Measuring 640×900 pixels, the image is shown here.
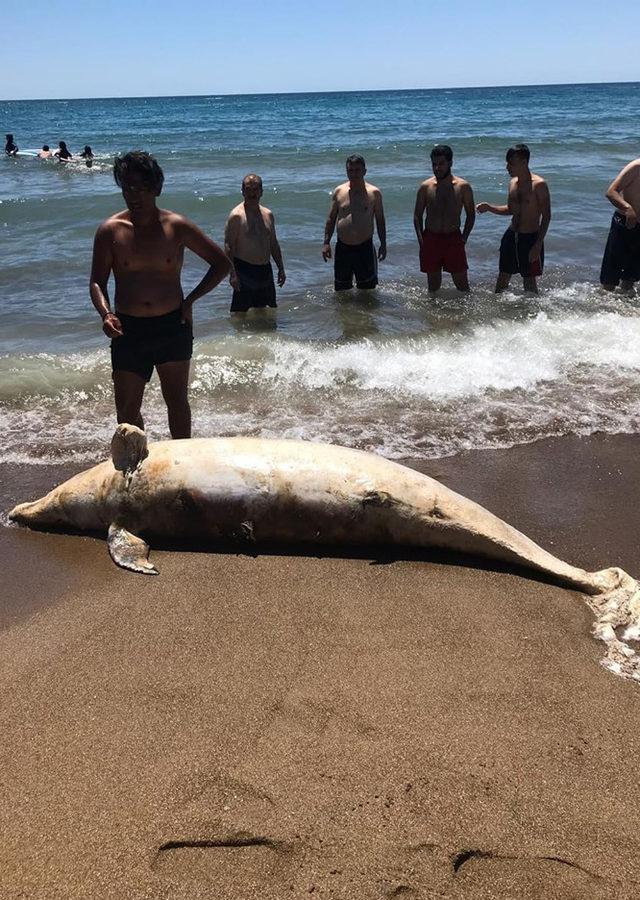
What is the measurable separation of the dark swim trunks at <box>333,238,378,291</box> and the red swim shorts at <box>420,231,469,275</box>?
2.12 feet

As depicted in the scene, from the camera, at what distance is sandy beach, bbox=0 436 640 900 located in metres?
2.23


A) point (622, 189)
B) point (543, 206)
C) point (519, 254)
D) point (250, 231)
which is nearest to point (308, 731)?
Result: point (250, 231)

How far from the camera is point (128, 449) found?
4078 millimetres

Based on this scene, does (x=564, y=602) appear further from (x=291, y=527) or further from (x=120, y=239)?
(x=120, y=239)

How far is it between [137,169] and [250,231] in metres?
4.26

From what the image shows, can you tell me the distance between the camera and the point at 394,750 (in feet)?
8.66

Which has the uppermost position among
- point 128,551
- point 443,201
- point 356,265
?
point 443,201

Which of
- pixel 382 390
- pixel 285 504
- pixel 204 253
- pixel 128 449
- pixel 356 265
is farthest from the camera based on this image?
pixel 356 265

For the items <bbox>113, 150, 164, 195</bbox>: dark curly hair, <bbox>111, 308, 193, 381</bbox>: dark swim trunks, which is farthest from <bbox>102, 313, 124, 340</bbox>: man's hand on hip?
<bbox>113, 150, 164, 195</bbox>: dark curly hair

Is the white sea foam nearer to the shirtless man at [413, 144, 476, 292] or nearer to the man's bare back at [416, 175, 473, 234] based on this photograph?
the shirtless man at [413, 144, 476, 292]

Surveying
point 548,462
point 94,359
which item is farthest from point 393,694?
point 94,359

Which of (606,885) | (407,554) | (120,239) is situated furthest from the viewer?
(120,239)

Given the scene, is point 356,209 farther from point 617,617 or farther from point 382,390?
point 617,617

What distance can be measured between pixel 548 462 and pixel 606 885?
3.37 metres
